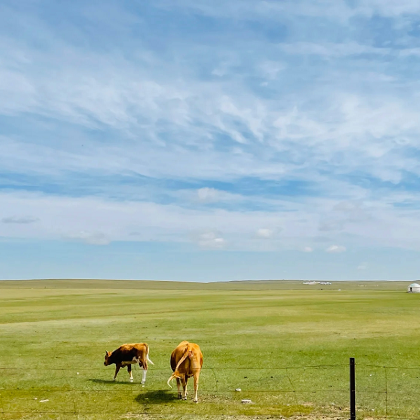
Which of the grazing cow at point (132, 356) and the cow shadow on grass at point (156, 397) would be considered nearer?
the cow shadow on grass at point (156, 397)

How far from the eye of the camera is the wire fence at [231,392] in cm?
1493

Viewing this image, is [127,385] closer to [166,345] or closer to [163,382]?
[163,382]

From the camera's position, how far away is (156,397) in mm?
16734

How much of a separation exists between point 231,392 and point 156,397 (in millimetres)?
2757

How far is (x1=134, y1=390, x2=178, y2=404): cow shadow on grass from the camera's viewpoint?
637 inches

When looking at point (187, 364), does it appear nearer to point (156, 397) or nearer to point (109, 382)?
point (156, 397)

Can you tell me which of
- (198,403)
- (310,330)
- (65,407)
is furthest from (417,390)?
(310,330)

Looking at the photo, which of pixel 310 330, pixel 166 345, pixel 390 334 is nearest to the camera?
pixel 166 345

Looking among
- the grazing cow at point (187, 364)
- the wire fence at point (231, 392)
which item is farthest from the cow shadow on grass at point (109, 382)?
the grazing cow at point (187, 364)

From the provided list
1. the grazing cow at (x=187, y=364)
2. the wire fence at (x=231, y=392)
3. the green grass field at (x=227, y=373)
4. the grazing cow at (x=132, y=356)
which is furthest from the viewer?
the grazing cow at (x=132, y=356)

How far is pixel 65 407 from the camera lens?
15.4m

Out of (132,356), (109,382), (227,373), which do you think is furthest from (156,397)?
(227,373)

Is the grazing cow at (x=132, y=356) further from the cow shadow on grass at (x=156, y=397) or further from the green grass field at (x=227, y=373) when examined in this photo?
the cow shadow on grass at (x=156, y=397)

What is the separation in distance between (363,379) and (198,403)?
7.56m
